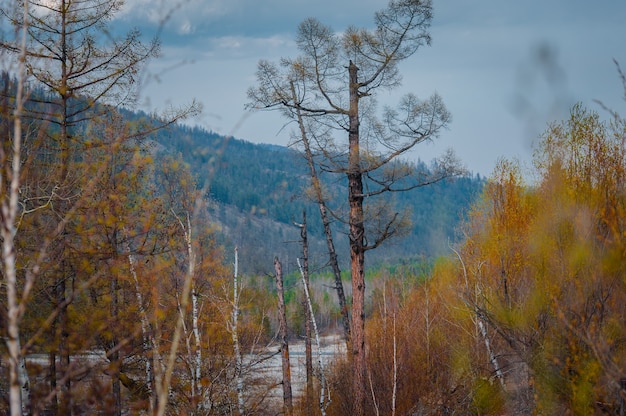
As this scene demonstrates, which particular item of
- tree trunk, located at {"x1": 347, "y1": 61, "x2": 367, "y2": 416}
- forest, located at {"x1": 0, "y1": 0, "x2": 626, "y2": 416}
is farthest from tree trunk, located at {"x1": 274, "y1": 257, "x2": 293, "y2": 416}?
tree trunk, located at {"x1": 347, "y1": 61, "x2": 367, "y2": 416}

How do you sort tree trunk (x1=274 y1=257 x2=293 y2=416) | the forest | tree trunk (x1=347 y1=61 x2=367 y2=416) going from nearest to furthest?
the forest, tree trunk (x1=347 y1=61 x2=367 y2=416), tree trunk (x1=274 y1=257 x2=293 y2=416)

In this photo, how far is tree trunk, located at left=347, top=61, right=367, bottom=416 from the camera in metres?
12.1

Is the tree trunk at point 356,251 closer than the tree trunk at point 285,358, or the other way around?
the tree trunk at point 356,251

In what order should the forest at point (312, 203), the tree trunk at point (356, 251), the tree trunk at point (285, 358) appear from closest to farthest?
the forest at point (312, 203) → the tree trunk at point (356, 251) → the tree trunk at point (285, 358)

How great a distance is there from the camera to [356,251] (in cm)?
1227

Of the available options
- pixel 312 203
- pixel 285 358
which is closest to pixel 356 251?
pixel 312 203

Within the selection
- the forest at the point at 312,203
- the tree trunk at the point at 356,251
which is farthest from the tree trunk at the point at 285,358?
the tree trunk at the point at 356,251

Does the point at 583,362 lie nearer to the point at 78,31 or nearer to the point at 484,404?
the point at 484,404

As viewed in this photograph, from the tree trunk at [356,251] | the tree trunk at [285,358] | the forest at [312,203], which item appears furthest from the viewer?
the tree trunk at [285,358]

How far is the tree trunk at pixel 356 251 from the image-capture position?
12.1 metres

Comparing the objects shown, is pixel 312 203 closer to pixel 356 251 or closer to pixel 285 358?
pixel 356 251

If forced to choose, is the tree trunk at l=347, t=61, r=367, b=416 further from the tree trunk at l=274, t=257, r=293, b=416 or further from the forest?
the tree trunk at l=274, t=257, r=293, b=416

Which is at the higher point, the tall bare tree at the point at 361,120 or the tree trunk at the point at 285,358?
the tall bare tree at the point at 361,120

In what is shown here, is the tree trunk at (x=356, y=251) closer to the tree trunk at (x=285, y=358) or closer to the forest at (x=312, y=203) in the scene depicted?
A: the forest at (x=312, y=203)
